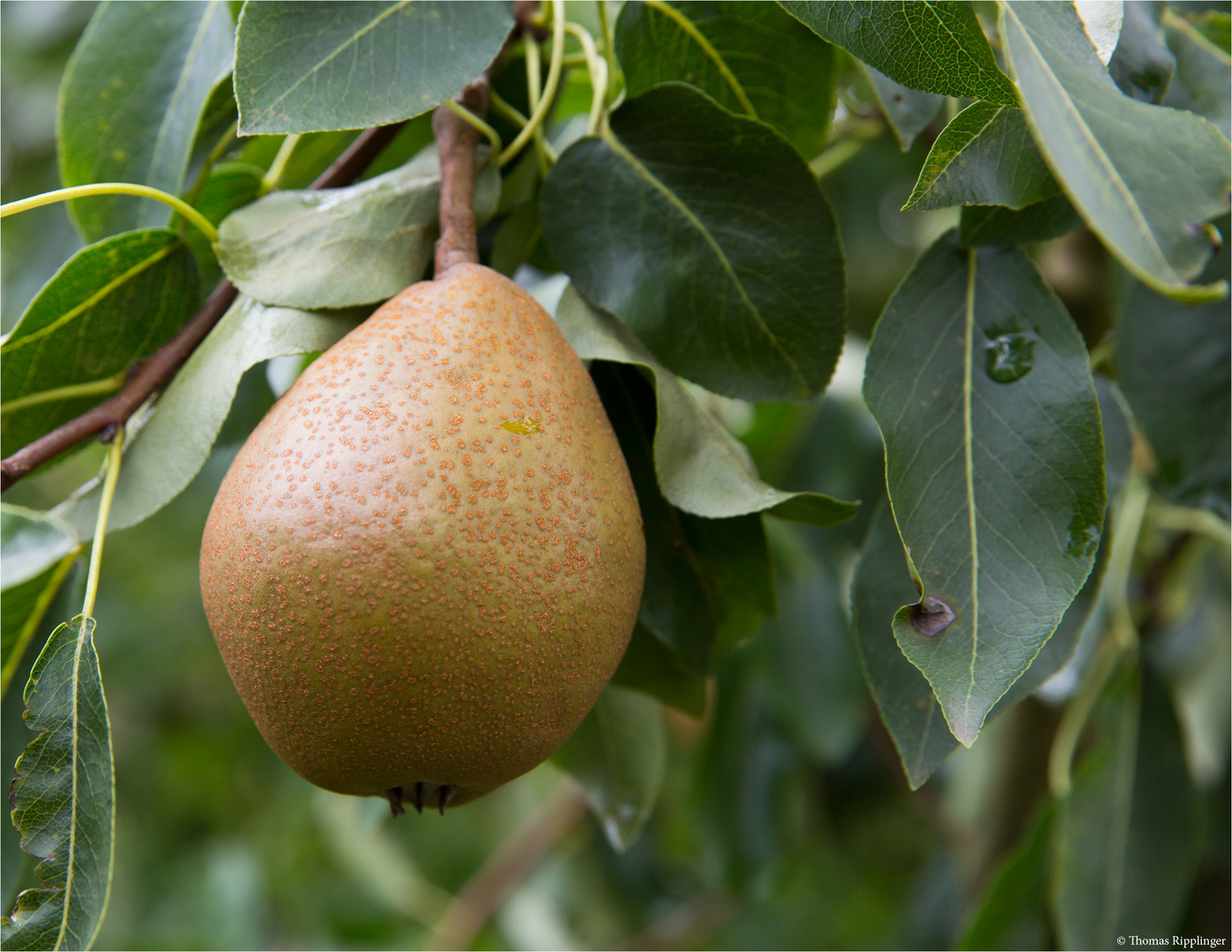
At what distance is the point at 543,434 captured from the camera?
0.47 m

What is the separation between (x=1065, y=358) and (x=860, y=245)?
53.0 inches

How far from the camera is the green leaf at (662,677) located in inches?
→ 25.0

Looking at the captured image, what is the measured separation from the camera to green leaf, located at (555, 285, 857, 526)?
517 millimetres

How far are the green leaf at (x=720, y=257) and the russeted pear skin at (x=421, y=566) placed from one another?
100mm

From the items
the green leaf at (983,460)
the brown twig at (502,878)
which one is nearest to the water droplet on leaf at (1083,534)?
the green leaf at (983,460)

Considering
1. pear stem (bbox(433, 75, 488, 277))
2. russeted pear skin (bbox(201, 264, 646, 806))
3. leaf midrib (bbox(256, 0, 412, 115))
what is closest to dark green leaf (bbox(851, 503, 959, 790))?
russeted pear skin (bbox(201, 264, 646, 806))

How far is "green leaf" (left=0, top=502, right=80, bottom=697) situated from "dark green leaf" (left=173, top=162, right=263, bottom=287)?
0.19 meters

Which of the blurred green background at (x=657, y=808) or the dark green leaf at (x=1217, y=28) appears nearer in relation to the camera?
the dark green leaf at (x=1217, y=28)

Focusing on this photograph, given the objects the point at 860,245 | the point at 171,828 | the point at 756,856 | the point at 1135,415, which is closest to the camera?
the point at 1135,415

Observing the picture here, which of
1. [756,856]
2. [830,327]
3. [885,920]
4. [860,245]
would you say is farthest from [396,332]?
[885,920]

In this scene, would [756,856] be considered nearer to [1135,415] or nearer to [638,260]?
[1135,415]

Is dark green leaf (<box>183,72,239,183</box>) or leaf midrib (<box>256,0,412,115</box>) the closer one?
leaf midrib (<box>256,0,412,115</box>)

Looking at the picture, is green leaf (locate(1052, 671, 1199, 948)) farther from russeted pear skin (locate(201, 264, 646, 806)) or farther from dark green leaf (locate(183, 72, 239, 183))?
dark green leaf (locate(183, 72, 239, 183))

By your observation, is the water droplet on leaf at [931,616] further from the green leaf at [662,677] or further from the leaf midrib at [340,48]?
the leaf midrib at [340,48]
